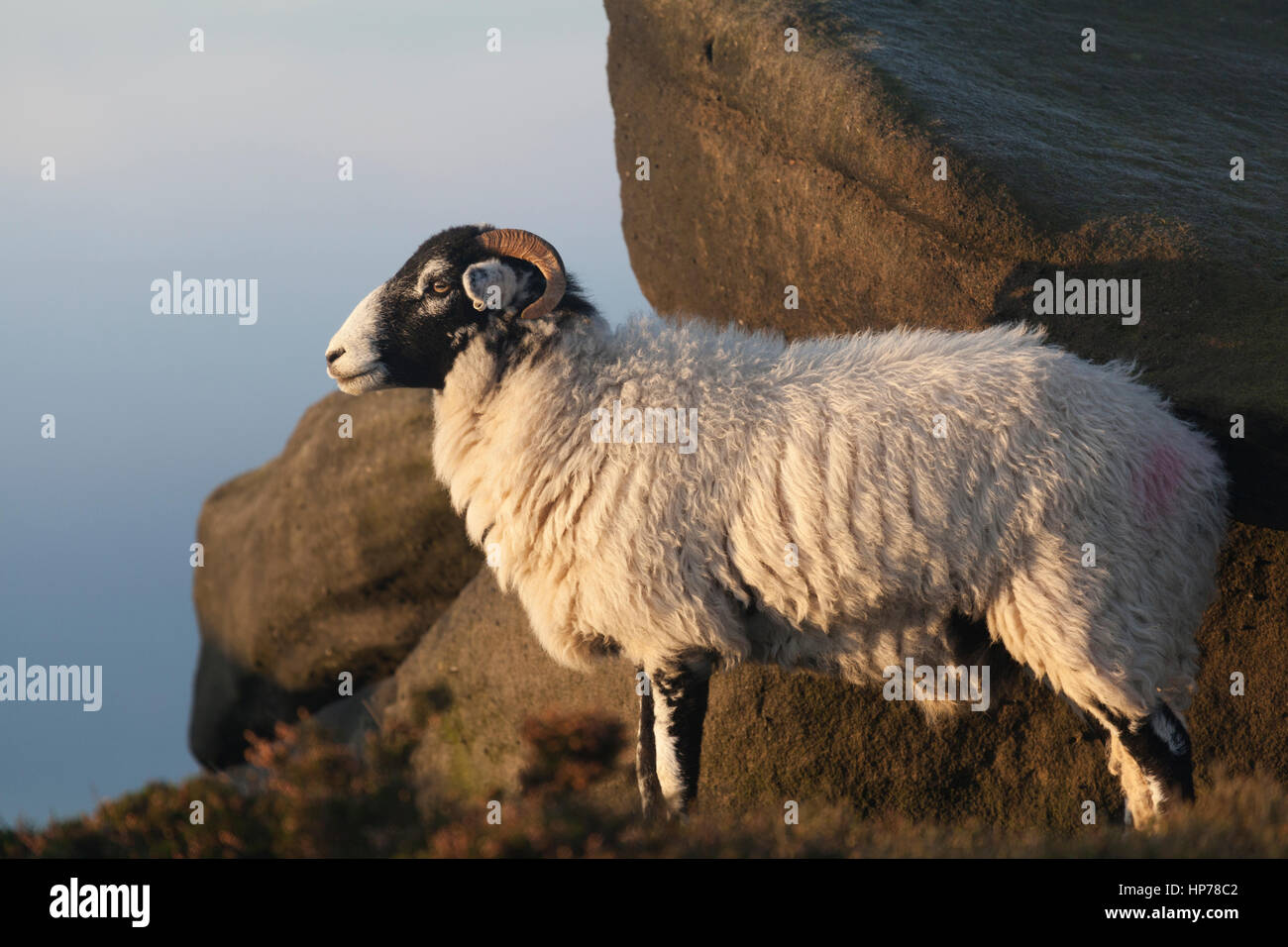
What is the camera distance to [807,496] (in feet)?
18.7

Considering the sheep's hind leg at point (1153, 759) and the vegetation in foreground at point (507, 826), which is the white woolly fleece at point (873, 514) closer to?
the sheep's hind leg at point (1153, 759)

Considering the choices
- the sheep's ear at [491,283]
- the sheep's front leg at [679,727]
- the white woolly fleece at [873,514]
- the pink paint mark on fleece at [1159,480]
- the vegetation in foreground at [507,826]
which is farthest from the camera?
the sheep's ear at [491,283]

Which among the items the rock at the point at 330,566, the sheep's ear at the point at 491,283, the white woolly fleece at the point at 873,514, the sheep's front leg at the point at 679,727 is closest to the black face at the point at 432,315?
the sheep's ear at the point at 491,283

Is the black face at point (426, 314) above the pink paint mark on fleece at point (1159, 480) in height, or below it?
above

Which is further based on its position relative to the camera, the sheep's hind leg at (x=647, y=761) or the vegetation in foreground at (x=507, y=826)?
the sheep's hind leg at (x=647, y=761)

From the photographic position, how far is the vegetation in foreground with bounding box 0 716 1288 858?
451 cm

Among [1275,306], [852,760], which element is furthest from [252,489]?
[1275,306]

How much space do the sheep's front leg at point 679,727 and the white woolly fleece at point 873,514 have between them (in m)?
0.15

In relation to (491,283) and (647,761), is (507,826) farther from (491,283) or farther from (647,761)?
(491,283)

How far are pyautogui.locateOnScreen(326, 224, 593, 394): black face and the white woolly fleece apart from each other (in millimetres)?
422

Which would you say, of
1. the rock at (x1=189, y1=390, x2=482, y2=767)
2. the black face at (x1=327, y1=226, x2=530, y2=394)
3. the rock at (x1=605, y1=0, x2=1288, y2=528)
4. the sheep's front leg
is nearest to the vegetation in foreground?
the sheep's front leg

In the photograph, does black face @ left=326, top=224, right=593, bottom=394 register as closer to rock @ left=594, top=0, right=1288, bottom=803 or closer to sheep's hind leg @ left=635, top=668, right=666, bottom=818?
sheep's hind leg @ left=635, top=668, right=666, bottom=818

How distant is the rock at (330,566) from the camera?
12.1 metres

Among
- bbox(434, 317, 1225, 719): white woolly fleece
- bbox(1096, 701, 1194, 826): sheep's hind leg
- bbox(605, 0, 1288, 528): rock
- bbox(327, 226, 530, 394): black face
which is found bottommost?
bbox(1096, 701, 1194, 826): sheep's hind leg
